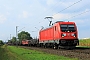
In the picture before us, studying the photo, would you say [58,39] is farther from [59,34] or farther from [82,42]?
[82,42]

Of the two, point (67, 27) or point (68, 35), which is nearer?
point (68, 35)

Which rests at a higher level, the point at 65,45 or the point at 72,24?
the point at 72,24

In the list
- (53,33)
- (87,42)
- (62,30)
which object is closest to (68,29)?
(62,30)

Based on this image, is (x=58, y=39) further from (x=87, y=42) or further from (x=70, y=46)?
(x=87, y=42)

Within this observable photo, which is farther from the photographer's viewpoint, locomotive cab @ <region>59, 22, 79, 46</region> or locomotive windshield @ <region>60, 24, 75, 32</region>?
locomotive windshield @ <region>60, 24, 75, 32</region>

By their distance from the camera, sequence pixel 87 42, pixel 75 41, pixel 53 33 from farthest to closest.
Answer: pixel 87 42 < pixel 53 33 < pixel 75 41

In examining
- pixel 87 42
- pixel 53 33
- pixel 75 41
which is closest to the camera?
pixel 75 41

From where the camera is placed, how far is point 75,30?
31.4 metres

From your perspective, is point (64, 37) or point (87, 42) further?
point (87, 42)

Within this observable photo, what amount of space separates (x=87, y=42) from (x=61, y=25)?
30.9m

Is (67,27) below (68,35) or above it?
above

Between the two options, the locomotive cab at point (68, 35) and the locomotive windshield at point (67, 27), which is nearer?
the locomotive cab at point (68, 35)

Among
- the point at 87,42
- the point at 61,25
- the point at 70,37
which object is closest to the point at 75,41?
the point at 70,37

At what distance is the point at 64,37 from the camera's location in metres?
30.9
